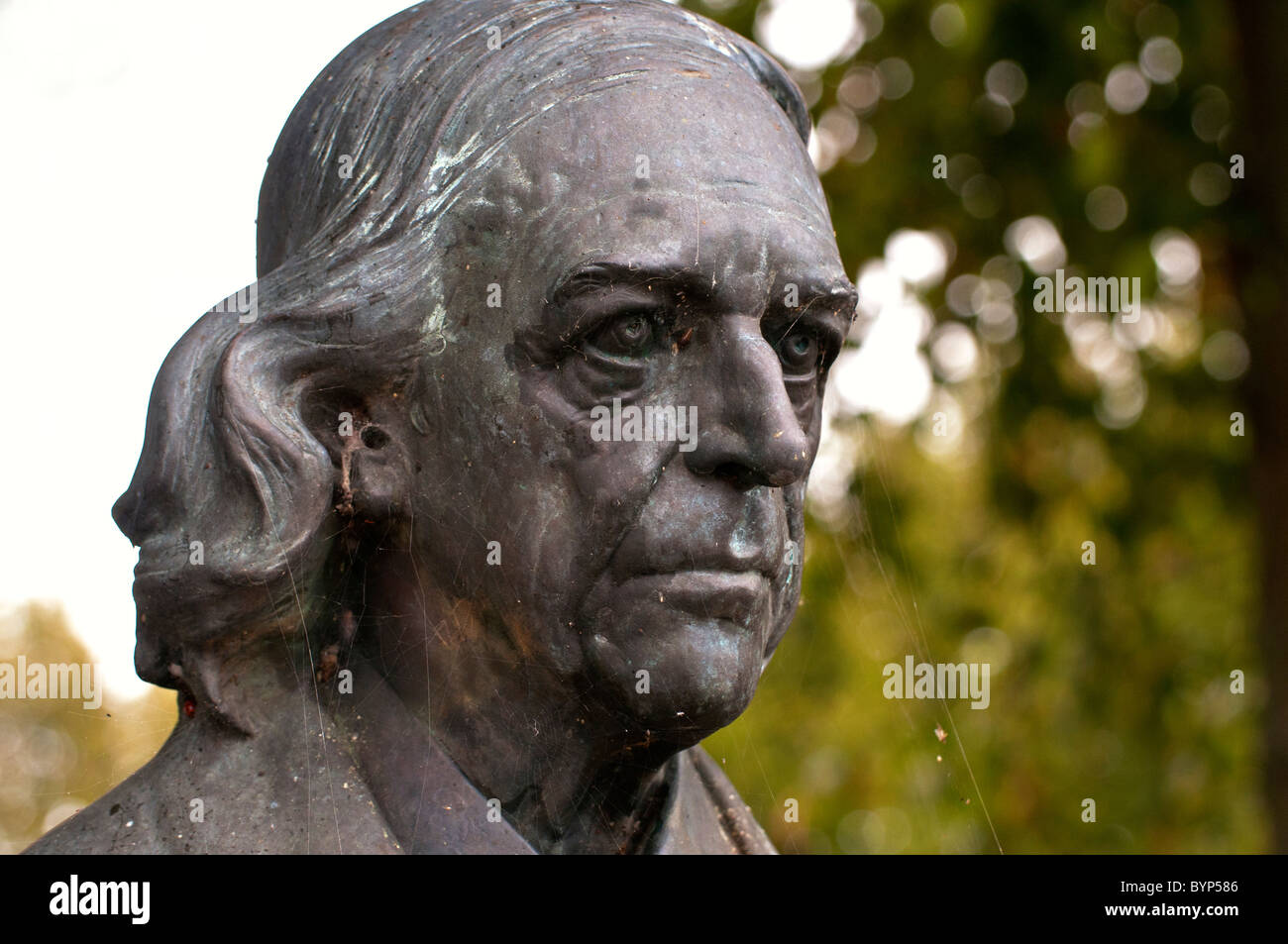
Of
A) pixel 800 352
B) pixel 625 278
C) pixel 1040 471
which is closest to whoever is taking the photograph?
pixel 625 278

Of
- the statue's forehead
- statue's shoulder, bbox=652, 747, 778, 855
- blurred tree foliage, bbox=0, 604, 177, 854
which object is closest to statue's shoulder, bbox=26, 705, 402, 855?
blurred tree foliage, bbox=0, 604, 177, 854

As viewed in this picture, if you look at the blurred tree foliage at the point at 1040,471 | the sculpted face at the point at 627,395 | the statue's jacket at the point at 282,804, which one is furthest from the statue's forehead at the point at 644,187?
the blurred tree foliage at the point at 1040,471

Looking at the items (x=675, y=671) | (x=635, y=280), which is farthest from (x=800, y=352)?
(x=675, y=671)

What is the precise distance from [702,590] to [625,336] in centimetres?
43

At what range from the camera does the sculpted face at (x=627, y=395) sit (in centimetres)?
246

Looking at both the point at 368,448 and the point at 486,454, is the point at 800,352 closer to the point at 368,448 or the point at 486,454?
the point at 486,454

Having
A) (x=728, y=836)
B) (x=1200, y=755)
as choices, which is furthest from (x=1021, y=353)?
(x=728, y=836)

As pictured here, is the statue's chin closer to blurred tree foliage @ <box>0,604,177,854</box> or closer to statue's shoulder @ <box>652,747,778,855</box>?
statue's shoulder @ <box>652,747,778,855</box>

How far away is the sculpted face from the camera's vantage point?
8.07ft

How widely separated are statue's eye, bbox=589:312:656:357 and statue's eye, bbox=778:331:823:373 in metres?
0.27

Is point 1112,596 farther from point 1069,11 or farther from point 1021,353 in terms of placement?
point 1069,11

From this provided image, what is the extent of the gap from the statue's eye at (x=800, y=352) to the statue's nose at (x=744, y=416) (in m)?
0.14

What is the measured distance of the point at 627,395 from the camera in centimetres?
249

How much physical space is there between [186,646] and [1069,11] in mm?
3989
